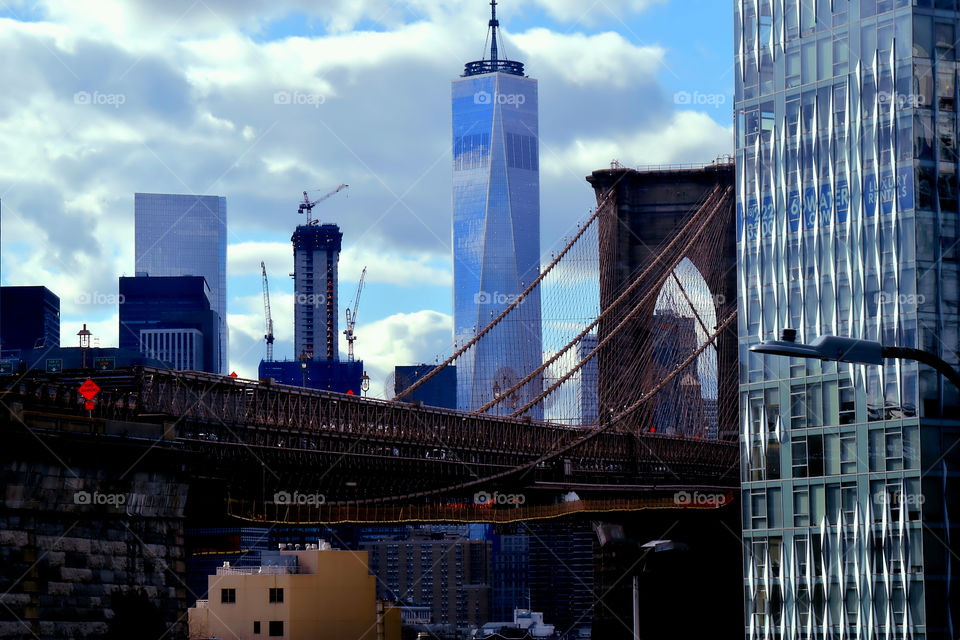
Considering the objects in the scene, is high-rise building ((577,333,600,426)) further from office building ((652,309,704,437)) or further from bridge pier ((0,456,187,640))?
bridge pier ((0,456,187,640))

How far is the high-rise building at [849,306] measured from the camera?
215 ft

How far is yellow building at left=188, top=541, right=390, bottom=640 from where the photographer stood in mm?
102188

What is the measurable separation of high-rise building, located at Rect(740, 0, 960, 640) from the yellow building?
38097 millimetres

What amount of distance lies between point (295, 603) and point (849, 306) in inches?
1801

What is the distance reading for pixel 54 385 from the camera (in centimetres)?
6819

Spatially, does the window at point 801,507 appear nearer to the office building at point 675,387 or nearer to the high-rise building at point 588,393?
the high-rise building at point 588,393

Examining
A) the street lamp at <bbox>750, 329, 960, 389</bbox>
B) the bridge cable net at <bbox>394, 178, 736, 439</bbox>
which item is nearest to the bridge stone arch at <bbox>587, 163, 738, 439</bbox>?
the bridge cable net at <bbox>394, 178, 736, 439</bbox>

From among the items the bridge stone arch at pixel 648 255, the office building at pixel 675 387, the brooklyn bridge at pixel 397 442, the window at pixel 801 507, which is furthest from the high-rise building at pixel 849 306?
the office building at pixel 675 387

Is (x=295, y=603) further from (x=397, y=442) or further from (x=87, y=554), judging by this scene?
(x=87, y=554)

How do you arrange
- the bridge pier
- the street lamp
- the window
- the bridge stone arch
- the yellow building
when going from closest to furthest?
the street lamp, the bridge pier, the window, the yellow building, the bridge stone arch

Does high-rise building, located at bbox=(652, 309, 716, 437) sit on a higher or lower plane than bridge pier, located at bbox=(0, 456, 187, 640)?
higher

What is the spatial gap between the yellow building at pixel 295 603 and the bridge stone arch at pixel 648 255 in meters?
43.2

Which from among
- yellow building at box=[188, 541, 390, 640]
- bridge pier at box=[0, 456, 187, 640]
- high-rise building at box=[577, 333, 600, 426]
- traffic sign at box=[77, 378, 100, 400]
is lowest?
yellow building at box=[188, 541, 390, 640]

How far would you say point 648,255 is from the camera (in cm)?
15088
